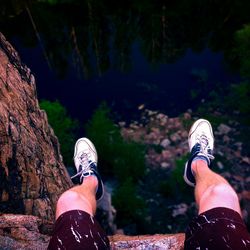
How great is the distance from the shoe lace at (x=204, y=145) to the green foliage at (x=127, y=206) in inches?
58.3

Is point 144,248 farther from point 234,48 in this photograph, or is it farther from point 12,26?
point 12,26

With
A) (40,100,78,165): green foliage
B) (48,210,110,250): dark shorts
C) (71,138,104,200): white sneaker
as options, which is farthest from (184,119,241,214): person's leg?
(40,100,78,165): green foliage

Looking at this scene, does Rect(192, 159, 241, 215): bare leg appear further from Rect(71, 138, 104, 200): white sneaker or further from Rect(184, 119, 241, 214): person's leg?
Rect(71, 138, 104, 200): white sneaker

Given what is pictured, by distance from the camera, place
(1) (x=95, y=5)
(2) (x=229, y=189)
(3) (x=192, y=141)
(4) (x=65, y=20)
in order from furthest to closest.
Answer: (4) (x=65, y=20), (1) (x=95, y=5), (3) (x=192, y=141), (2) (x=229, y=189)

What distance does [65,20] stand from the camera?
3.97 metres

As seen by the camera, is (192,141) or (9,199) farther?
(192,141)

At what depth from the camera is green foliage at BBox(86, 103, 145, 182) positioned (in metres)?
4.62

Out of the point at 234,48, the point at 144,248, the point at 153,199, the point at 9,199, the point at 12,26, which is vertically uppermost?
the point at 12,26

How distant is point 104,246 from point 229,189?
691mm

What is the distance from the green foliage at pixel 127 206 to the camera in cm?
403

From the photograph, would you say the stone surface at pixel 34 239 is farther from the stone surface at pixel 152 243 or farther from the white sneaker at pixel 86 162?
the white sneaker at pixel 86 162

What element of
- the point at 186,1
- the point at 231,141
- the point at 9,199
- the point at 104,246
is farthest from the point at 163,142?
the point at 104,246

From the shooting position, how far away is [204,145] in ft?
8.90

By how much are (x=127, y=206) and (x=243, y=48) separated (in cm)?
219
